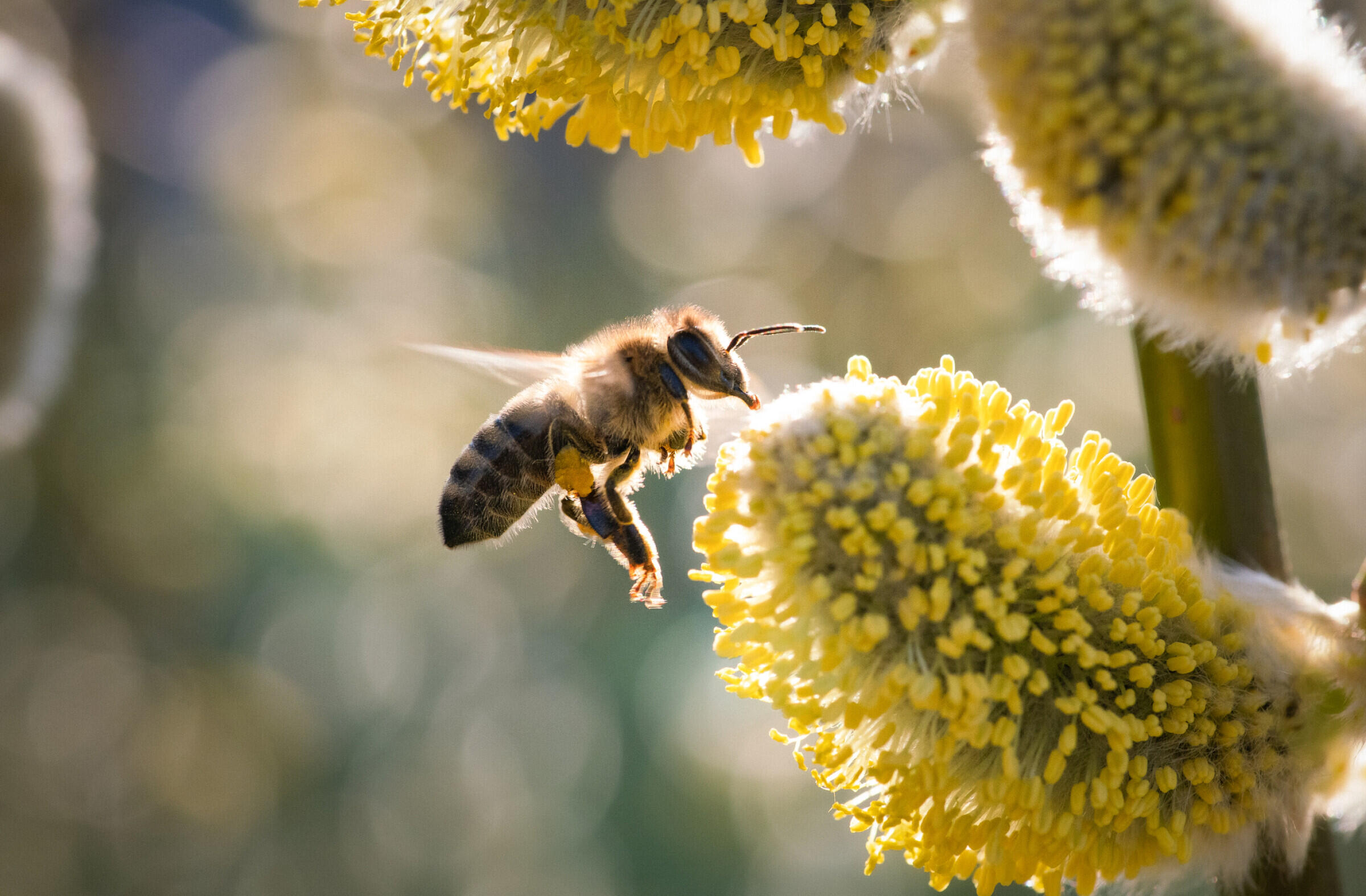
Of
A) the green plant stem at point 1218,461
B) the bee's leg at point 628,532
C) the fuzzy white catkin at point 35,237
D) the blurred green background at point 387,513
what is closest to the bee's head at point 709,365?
the bee's leg at point 628,532

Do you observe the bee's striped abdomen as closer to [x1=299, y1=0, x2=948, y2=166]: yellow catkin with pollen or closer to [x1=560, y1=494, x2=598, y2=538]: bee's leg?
[x1=560, y1=494, x2=598, y2=538]: bee's leg

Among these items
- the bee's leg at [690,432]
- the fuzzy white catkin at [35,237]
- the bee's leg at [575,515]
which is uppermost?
the fuzzy white catkin at [35,237]

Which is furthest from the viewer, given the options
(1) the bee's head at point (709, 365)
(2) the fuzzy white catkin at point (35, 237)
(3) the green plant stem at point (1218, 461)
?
(2) the fuzzy white catkin at point (35, 237)

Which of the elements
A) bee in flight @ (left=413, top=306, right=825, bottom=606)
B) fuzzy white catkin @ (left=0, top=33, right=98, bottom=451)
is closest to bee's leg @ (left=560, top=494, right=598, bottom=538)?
bee in flight @ (left=413, top=306, right=825, bottom=606)

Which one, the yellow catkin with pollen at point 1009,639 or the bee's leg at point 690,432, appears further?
the bee's leg at point 690,432

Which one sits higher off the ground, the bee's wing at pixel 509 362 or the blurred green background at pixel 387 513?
the blurred green background at pixel 387 513

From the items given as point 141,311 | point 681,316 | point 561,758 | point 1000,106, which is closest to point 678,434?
point 681,316

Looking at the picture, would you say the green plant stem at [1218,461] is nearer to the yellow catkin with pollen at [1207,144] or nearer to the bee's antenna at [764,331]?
the yellow catkin with pollen at [1207,144]
